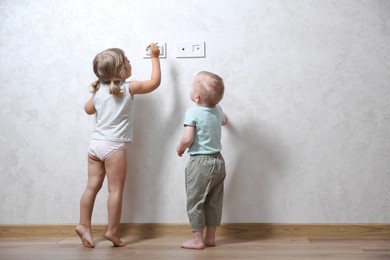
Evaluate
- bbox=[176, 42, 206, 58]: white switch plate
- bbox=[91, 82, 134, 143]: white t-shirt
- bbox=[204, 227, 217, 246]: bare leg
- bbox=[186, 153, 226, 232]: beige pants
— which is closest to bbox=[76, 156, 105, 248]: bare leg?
bbox=[91, 82, 134, 143]: white t-shirt

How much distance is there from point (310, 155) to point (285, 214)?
34 centimetres

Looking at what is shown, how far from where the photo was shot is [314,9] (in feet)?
7.60

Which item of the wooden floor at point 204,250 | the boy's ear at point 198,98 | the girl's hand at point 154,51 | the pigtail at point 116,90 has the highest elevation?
the girl's hand at point 154,51

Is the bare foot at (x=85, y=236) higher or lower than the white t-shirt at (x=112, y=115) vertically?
lower

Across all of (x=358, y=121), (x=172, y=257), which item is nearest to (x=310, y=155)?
(x=358, y=121)

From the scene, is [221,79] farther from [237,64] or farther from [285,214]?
[285,214]

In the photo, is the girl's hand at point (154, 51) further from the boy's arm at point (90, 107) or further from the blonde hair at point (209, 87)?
the boy's arm at point (90, 107)

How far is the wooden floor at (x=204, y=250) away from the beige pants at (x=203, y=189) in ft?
0.46

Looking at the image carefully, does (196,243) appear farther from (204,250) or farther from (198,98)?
(198,98)

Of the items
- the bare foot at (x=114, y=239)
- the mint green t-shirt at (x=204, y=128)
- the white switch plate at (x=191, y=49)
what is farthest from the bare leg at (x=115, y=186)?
the white switch plate at (x=191, y=49)

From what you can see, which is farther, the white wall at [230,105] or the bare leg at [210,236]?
the white wall at [230,105]

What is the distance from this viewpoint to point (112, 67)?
2.15 meters

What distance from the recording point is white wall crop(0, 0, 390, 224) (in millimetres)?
2312

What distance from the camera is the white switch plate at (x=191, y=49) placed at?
233cm
